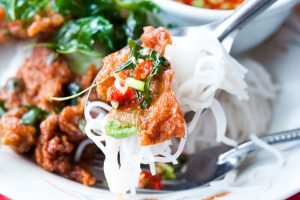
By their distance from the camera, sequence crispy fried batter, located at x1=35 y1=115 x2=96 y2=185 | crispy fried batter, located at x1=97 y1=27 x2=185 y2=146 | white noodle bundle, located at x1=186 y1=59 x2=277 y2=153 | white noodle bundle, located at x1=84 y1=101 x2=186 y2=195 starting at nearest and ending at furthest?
crispy fried batter, located at x1=97 y1=27 x2=185 y2=146
white noodle bundle, located at x1=84 y1=101 x2=186 y2=195
crispy fried batter, located at x1=35 y1=115 x2=96 y2=185
white noodle bundle, located at x1=186 y1=59 x2=277 y2=153

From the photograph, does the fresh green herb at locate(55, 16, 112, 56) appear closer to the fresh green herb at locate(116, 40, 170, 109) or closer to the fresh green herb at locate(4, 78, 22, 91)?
the fresh green herb at locate(4, 78, 22, 91)

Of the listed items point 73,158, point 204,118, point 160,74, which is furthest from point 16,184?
point 204,118

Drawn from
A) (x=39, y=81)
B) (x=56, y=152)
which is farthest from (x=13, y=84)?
(x=56, y=152)

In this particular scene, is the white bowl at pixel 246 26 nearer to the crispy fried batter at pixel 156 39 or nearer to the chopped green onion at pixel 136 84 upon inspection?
the crispy fried batter at pixel 156 39

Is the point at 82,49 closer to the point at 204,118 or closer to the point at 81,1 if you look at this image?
the point at 81,1

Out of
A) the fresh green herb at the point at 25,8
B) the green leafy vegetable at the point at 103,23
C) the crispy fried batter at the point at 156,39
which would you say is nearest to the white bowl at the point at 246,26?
the green leafy vegetable at the point at 103,23

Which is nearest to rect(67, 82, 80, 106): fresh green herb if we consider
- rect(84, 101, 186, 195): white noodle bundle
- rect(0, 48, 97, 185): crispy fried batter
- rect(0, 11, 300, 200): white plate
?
rect(0, 48, 97, 185): crispy fried batter
